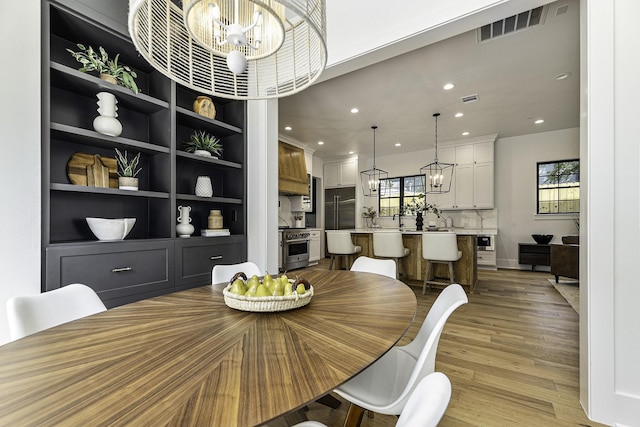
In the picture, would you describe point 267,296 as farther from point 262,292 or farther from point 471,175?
point 471,175

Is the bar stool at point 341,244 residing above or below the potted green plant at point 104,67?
below

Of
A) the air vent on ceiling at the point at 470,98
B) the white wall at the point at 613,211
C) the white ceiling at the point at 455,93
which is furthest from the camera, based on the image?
the air vent on ceiling at the point at 470,98

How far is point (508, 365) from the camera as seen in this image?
2084mm

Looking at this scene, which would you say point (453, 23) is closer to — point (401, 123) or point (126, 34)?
point (126, 34)

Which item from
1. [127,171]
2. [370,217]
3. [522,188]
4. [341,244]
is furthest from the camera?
[370,217]

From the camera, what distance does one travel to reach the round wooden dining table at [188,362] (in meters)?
0.54

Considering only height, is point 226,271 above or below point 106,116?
below

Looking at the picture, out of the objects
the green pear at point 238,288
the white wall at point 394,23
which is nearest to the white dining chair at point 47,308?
the green pear at point 238,288

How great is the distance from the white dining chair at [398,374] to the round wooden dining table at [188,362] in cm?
14

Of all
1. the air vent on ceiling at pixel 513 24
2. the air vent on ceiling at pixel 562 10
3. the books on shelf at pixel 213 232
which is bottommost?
Result: the books on shelf at pixel 213 232

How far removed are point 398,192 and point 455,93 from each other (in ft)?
11.9

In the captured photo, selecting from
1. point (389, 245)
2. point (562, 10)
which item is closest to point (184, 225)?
point (389, 245)

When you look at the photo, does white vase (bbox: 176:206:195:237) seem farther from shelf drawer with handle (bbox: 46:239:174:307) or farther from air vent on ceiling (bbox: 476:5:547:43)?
air vent on ceiling (bbox: 476:5:547:43)

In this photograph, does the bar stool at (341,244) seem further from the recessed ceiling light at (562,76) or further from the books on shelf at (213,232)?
the recessed ceiling light at (562,76)
